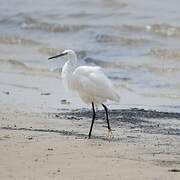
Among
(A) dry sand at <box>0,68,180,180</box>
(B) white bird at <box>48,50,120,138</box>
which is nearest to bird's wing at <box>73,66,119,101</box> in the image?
(B) white bird at <box>48,50,120,138</box>

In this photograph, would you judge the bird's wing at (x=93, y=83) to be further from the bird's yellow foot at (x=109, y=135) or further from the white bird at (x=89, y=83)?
the bird's yellow foot at (x=109, y=135)

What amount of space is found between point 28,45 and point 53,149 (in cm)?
1424

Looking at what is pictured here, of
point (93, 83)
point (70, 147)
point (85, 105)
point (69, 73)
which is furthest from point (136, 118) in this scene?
point (70, 147)

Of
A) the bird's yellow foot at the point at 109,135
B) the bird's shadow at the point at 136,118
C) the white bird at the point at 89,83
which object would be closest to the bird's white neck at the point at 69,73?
the white bird at the point at 89,83

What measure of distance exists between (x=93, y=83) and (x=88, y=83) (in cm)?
7

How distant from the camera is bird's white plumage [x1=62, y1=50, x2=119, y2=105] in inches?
382

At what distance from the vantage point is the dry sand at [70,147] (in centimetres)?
694

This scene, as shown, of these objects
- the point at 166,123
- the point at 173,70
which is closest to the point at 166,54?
the point at 173,70

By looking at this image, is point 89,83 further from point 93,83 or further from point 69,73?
point 69,73

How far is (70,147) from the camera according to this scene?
8234mm

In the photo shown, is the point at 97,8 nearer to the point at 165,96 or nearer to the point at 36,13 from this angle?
the point at 36,13

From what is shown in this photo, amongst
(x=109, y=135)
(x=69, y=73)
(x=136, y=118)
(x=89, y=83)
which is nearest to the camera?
(x=109, y=135)

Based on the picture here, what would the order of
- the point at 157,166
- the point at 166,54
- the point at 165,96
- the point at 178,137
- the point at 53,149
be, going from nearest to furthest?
1. the point at 157,166
2. the point at 53,149
3. the point at 178,137
4. the point at 165,96
5. the point at 166,54

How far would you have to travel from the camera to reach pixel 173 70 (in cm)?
1712
